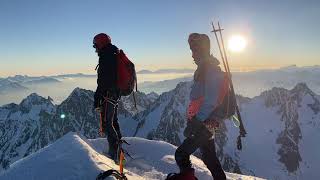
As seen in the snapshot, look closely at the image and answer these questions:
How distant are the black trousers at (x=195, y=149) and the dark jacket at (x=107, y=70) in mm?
3166

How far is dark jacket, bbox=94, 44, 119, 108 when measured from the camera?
11.9 metres

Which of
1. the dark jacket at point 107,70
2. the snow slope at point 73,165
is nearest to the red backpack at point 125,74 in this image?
the dark jacket at point 107,70

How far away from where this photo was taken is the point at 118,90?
40.5 feet

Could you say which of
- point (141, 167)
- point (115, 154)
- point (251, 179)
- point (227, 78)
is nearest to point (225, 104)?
point (227, 78)

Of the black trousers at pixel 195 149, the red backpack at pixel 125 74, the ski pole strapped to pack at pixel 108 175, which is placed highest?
the red backpack at pixel 125 74

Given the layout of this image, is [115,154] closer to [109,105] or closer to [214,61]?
[109,105]

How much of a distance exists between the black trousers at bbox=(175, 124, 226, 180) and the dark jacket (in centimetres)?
317

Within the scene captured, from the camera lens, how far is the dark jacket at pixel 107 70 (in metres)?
11.9

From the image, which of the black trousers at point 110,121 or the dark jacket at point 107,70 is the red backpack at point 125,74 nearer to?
the dark jacket at point 107,70

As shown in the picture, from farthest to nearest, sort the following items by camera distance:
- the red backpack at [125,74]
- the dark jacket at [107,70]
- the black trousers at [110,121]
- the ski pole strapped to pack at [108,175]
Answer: the black trousers at [110,121] < the red backpack at [125,74] < the dark jacket at [107,70] < the ski pole strapped to pack at [108,175]

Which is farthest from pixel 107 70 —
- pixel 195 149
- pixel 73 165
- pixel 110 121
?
pixel 195 149

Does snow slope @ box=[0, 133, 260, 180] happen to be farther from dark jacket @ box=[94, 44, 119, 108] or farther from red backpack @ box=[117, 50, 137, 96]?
red backpack @ box=[117, 50, 137, 96]

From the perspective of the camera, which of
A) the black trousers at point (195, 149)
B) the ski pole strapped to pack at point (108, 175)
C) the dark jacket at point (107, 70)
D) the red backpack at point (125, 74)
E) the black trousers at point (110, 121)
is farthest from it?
the black trousers at point (110, 121)

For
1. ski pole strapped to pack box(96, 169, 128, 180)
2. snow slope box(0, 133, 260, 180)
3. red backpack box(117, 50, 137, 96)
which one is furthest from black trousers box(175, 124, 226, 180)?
red backpack box(117, 50, 137, 96)
